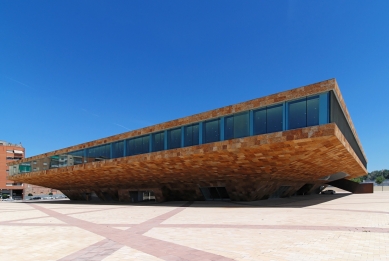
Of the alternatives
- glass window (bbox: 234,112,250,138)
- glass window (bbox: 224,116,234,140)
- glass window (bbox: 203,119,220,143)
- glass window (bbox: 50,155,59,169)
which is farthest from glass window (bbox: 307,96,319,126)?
glass window (bbox: 50,155,59,169)

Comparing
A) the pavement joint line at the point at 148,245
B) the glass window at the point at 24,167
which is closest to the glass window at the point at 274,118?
the pavement joint line at the point at 148,245

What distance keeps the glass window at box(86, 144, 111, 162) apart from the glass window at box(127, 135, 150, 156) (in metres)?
3.18

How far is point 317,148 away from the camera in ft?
58.0

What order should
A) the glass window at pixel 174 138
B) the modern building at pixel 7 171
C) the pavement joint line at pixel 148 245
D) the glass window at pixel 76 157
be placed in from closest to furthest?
the pavement joint line at pixel 148 245, the glass window at pixel 174 138, the glass window at pixel 76 157, the modern building at pixel 7 171

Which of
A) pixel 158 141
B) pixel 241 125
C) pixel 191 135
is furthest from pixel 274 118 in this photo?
pixel 158 141

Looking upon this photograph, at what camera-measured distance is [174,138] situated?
23781mm

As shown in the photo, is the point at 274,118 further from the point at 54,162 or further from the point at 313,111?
the point at 54,162

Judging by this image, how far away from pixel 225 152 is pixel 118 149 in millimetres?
13559

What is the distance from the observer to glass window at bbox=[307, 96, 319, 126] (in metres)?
16.5

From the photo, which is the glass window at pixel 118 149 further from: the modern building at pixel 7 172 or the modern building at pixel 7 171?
the modern building at pixel 7 172

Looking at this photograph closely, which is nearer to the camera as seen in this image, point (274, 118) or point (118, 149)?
point (274, 118)

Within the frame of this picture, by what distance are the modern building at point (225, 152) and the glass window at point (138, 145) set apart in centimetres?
10

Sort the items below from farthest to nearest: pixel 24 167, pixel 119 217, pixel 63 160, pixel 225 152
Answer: pixel 24 167, pixel 63 160, pixel 225 152, pixel 119 217

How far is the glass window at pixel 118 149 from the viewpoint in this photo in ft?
93.5
